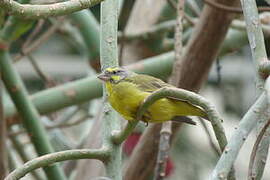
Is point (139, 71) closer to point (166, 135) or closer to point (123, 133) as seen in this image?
point (166, 135)

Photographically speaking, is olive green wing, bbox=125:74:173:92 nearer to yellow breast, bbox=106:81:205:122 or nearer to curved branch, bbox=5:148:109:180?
yellow breast, bbox=106:81:205:122

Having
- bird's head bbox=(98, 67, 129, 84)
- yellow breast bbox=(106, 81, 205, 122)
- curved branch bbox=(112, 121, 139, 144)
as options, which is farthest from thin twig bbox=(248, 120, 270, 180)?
bird's head bbox=(98, 67, 129, 84)

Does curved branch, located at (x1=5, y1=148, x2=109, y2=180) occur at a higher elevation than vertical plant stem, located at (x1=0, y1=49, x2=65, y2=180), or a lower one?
higher

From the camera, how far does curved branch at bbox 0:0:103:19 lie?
1187mm

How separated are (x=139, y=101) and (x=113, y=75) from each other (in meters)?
0.10

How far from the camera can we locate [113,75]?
165 centimetres

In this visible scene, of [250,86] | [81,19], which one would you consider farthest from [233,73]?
[81,19]

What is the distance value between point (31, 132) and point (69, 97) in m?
0.31

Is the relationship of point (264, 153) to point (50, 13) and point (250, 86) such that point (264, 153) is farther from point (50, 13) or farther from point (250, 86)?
point (250, 86)

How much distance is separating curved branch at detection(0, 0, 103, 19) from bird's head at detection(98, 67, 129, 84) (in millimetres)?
323

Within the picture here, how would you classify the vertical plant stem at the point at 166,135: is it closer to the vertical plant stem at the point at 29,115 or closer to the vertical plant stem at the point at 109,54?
the vertical plant stem at the point at 109,54

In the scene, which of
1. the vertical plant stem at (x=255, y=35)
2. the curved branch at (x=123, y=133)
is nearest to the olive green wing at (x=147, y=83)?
the curved branch at (x=123, y=133)

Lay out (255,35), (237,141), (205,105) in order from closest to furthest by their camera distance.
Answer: (237,141) < (205,105) < (255,35)

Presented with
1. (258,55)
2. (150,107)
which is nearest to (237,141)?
(258,55)
